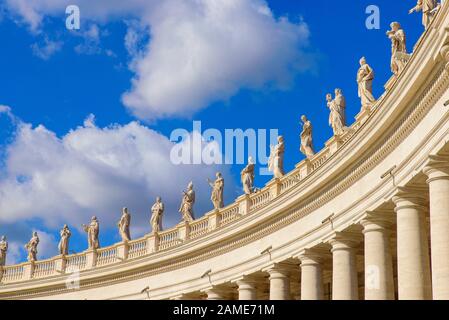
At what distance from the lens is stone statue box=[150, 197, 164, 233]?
278ft

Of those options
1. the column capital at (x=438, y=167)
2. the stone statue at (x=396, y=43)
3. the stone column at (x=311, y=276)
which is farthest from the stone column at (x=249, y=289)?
the column capital at (x=438, y=167)

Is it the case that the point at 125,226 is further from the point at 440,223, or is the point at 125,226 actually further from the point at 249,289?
the point at 440,223

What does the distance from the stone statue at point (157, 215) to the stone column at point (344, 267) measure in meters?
34.2

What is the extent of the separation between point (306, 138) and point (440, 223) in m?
25.4

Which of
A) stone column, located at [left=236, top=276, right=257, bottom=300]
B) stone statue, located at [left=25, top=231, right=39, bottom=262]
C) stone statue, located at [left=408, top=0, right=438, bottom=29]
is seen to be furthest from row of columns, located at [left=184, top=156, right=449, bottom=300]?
stone statue, located at [left=25, top=231, right=39, bottom=262]

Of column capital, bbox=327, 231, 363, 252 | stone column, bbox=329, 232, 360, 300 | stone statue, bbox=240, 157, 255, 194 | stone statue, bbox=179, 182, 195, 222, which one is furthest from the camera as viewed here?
stone statue, bbox=179, 182, 195, 222

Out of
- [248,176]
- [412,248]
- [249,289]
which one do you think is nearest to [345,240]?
[412,248]

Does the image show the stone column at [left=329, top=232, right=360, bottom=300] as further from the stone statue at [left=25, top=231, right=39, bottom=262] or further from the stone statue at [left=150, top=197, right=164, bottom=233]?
the stone statue at [left=25, top=231, right=39, bottom=262]

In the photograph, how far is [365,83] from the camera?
53.3 metres

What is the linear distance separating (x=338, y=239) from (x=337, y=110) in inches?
395

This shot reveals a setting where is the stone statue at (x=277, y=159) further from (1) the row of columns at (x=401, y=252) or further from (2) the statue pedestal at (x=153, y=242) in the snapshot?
(2) the statue pedestal at (x=153, y=242)

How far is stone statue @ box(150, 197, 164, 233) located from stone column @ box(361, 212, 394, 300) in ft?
130

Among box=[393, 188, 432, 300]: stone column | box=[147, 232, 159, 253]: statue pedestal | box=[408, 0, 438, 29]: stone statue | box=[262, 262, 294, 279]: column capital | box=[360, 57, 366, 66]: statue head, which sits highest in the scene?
box=[360, 57, 366, 66]: statue head

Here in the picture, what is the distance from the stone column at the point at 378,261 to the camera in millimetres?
46219
